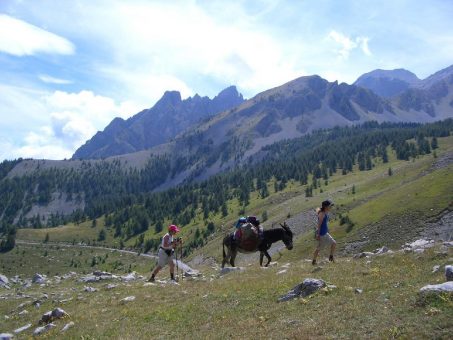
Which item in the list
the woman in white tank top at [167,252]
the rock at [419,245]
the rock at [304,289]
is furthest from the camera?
the woman in white tank top at [167,252]

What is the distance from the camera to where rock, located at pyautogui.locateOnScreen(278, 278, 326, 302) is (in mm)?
16734

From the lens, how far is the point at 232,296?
19141 millimetres

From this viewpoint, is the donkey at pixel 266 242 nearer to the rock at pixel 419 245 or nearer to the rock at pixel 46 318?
the rock at pixel 419 245

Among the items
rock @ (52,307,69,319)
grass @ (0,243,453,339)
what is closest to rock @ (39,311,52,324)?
rock @ (52,307,69,319)

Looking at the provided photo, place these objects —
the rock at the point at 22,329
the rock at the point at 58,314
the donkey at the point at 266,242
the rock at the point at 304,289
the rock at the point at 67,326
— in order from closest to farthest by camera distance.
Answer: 1. the rock at the point at 304,289
2. the rock at the point at 67,326
3. the rock at the point at 22,329
4. the rock at the point at 58,314
5. the donkey at the point at 266,242

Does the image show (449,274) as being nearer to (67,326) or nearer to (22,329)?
(67,326)

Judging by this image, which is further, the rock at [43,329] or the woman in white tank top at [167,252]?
the woman in white tank top at [167,252]

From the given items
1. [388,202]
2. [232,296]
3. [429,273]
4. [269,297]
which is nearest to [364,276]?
[429,273]

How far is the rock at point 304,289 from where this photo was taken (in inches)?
659

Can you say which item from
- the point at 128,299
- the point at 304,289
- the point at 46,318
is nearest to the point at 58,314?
the point at 46,318

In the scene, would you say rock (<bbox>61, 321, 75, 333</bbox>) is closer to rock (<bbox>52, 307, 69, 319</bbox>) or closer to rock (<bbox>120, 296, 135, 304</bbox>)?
rock (<bbox>52, 307, 69, 319</bbox>)

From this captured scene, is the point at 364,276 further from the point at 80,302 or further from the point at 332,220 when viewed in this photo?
the point at 332,220

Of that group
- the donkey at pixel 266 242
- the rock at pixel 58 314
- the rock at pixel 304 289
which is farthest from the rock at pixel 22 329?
the donkey at pixel 266 242

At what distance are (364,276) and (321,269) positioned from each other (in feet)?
13.0
